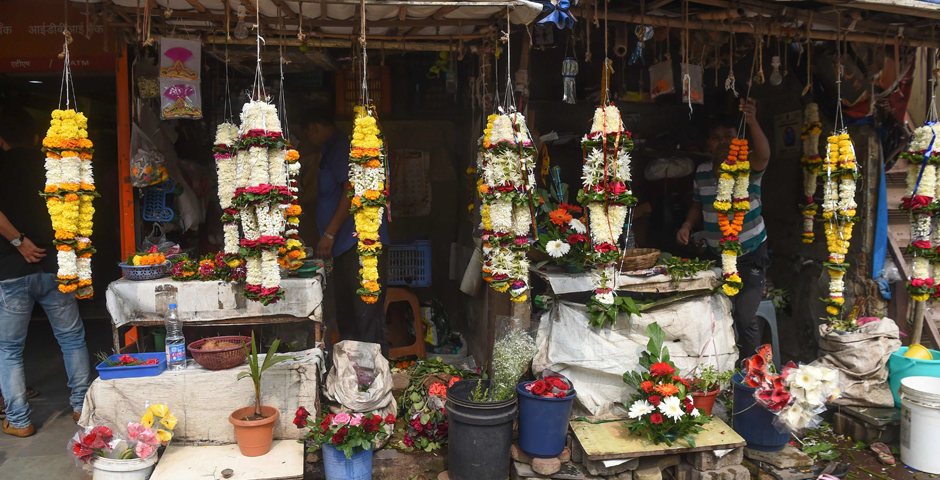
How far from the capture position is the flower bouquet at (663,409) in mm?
4258

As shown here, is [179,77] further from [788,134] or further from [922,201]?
[922,201]

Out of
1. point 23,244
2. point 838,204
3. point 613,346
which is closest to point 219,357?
point 23,244

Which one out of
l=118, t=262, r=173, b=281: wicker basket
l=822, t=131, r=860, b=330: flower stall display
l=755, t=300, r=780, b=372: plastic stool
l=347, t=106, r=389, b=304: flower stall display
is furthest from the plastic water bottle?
l=822, t=131, r=860, b=330: flower stall display

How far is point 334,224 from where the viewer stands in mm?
5555

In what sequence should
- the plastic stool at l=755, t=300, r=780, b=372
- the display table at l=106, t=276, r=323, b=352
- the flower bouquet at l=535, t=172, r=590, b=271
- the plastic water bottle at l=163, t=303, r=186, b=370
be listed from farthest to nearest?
1. the plastic stool at l=755, t=300, r=780, b=372
2. the flower bouquet at l=535, t=172, r=590, b=271
3. the display table at l=106, t=276, r=323, b=352
4. the plastic water bottle at l=163, t=303, r=186, b=370

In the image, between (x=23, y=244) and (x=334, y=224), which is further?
(x=334, y=224)

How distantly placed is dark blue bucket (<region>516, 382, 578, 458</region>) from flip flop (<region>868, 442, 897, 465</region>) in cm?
270

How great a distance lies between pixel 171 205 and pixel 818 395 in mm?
5770

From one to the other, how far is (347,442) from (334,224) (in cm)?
224

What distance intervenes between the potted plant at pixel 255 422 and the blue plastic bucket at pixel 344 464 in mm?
472

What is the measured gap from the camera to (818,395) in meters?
4.29

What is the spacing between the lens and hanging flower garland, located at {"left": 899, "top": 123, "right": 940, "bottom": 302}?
5.24 metres

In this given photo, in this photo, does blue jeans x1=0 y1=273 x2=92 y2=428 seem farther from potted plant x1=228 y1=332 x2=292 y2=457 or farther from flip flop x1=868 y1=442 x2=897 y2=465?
flip flop x1=868 y1=442 x2=897 y2=465

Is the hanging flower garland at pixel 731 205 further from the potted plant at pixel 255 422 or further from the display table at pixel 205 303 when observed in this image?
the potted plant at pixel 255 422
